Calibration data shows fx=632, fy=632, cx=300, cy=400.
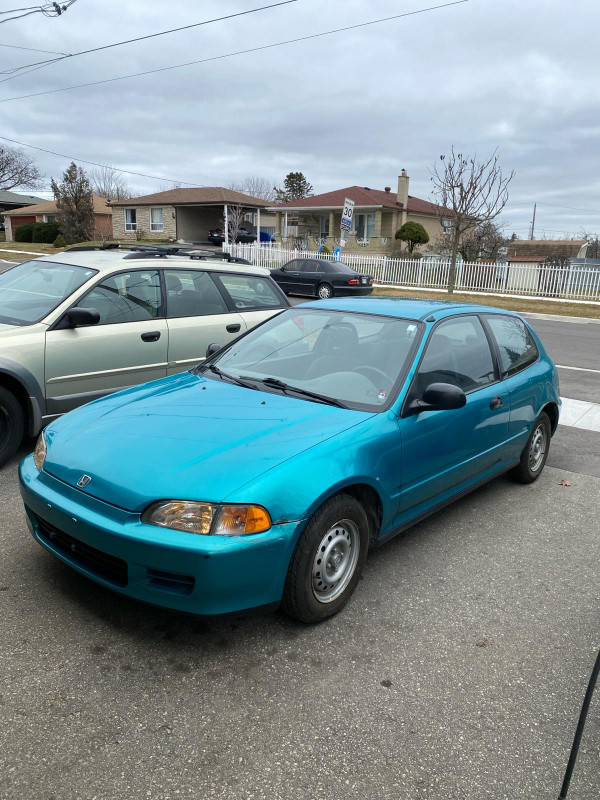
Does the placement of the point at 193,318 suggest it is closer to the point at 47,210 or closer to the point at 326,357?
the point at 326,357

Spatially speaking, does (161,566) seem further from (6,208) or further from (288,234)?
(6,208)

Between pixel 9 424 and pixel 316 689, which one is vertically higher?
pixel 9 424

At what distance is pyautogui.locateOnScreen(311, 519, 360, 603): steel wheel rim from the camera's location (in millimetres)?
2982

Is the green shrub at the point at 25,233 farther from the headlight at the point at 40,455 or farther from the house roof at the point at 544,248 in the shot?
the headlight at the point at 40,455

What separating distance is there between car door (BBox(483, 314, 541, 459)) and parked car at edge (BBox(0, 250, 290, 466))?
278cm

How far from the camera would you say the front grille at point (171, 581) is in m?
2.62

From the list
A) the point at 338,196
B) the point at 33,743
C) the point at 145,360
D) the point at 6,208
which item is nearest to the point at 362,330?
the point at 145,360

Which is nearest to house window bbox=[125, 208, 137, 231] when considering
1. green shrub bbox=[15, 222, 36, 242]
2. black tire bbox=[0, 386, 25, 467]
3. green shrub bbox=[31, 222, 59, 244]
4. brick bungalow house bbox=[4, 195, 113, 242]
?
brick bungalow house bbox=[4, 195, 113, 242]

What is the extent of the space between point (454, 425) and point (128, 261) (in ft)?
11.5

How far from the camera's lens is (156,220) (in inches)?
1807

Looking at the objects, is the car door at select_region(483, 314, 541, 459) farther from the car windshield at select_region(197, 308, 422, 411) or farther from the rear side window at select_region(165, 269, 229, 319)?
the rear side window at select_region(165, 269, 229, 319)

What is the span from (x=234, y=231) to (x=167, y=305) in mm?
34560

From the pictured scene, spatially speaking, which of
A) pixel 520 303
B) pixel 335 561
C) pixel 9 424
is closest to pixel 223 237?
pixel 520 303

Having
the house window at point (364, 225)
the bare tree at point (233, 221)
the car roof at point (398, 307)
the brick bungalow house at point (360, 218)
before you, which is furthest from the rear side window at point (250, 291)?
the house window at point (364, 225)
